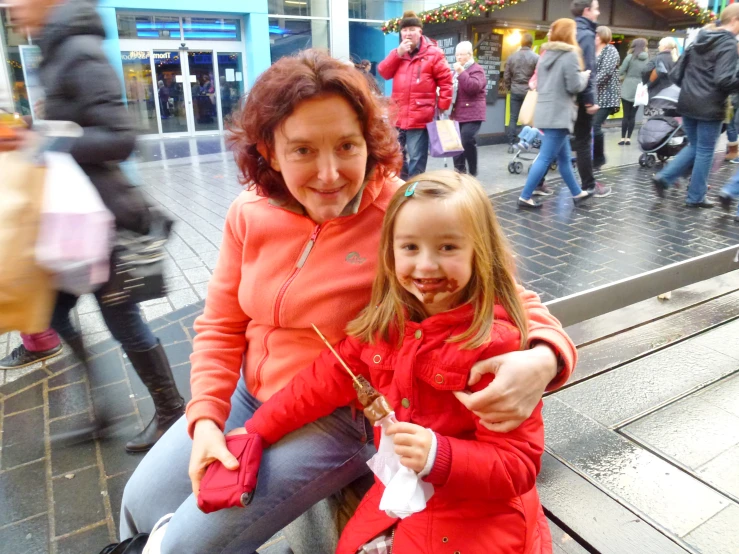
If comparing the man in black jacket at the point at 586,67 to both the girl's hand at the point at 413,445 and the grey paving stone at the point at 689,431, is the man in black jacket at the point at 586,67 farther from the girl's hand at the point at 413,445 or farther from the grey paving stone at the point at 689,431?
the girl's hand at the point at 413,445

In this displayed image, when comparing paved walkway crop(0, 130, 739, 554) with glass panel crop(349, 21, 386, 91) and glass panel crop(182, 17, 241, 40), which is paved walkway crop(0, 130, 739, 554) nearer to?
glass panel crop(182, 17, 241, 40)

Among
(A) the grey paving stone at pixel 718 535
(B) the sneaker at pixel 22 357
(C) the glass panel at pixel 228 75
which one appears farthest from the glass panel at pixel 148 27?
(A) the grey paving stone at pixel 718 535

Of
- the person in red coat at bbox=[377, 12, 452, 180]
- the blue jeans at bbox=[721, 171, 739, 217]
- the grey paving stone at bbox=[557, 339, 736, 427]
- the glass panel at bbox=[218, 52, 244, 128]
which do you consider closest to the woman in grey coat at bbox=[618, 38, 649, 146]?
the blue jeans at bbox=[721, 171, 739, 217]

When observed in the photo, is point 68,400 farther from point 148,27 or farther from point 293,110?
point 148,27

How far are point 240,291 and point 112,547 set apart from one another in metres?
0.82

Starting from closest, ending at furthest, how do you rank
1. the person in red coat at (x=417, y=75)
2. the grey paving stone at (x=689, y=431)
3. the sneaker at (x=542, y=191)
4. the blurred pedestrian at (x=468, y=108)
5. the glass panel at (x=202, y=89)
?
the grey paving stone at (x=689, y=431)
the person in red coat at (x=417, y=75)
the sneaker at (x=542, y=191)
the blurred pedestrian at (x=468, y=108)
the glass panel at (x=202, y=89)

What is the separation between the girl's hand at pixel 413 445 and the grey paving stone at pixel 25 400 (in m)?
2.54

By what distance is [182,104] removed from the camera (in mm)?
16281

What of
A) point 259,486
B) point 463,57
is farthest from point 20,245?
point 463,57

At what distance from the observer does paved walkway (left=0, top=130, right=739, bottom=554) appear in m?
2.29

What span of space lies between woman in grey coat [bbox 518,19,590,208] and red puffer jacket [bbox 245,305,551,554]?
5.47 m

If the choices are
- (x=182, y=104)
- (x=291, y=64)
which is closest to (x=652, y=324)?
(x=291, y=64)

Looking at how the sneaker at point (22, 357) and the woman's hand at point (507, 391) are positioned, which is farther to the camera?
the sneaker at point (22, 357)

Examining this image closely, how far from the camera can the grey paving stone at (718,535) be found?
5.74 ft
